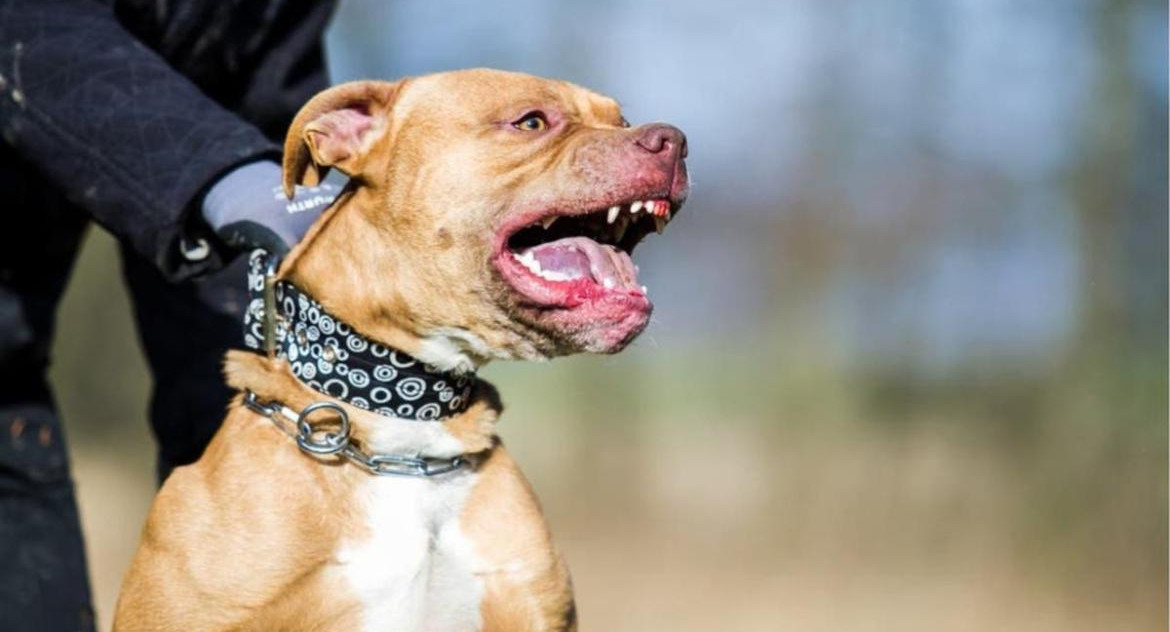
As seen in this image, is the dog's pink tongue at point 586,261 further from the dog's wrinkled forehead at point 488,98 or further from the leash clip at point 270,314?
the leash clip at point 270,314

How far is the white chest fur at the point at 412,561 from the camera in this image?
2.97 m

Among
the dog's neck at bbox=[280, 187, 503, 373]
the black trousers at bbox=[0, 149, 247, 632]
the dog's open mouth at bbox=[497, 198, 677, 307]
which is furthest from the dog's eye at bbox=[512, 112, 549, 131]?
the black trousers at bbox=[0, 149, 247, 632]

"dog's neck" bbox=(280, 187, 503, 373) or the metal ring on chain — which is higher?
"dog's neck" bbox=(280, 187, 503, 373)

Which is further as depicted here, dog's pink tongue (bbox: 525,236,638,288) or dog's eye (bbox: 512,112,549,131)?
dog's eye (bbox: 512,112,549,131)

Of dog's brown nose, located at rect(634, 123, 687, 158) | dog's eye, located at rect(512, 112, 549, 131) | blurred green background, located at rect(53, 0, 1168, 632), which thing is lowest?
blurred green background, located at rect(53, 0, 1168, 632)

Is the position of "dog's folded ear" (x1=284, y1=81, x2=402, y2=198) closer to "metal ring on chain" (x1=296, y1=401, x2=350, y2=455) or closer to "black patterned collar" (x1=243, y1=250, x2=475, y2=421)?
"black patterned collar" (x1=243, y1=250, x2=475, y2=421)

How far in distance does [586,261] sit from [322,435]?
0.63 metres

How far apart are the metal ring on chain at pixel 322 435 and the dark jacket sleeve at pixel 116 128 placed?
51 centimetres

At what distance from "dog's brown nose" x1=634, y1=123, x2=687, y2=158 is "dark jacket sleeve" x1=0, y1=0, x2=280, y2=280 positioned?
873 millimetres

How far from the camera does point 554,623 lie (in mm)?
3072

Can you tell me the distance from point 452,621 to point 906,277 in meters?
6.78

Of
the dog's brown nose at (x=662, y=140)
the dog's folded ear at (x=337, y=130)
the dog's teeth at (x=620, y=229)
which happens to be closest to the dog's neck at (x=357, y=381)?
the dog's folded ear at (x=337, y=130)

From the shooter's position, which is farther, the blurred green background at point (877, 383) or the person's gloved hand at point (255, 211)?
the blurred green background at point (877, 383)

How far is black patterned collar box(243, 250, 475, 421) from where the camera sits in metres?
3.11
